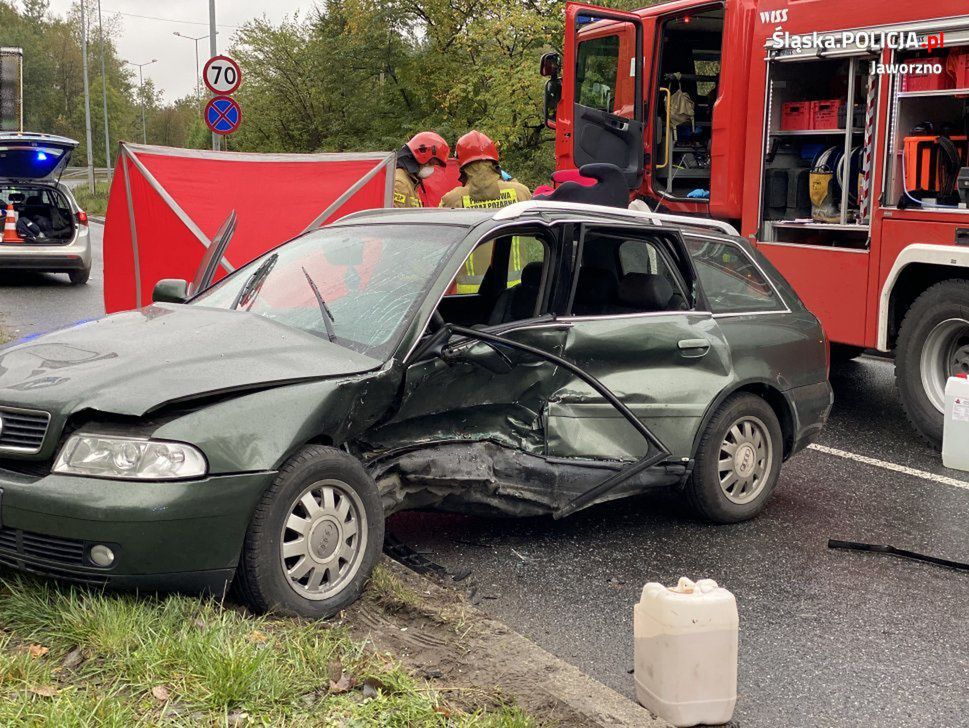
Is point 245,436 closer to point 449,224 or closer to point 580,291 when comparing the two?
point 449,224

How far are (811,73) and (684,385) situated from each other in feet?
13.2

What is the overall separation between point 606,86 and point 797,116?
256cm

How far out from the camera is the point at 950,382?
680 cm

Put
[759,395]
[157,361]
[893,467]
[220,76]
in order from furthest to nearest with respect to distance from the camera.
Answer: [220,76]
[893,467]
[759,395]
[157,361]

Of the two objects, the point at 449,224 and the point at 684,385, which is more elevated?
the point at 449,224

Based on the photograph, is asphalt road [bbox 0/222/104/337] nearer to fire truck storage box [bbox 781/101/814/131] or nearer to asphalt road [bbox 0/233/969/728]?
fire truck storage box [bbox 781/101/814/131]

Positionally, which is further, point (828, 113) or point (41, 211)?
point (41, 211)

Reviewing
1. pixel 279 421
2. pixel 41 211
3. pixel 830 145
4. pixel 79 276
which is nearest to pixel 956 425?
pixel 830 145

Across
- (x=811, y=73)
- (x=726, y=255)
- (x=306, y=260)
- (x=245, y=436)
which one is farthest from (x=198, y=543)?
(x=811, y=73)

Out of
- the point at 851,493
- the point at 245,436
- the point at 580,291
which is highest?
the point at 580,291

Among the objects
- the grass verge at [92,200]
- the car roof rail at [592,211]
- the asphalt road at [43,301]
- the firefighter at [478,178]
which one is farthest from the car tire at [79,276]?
the grass verge at [92,200]

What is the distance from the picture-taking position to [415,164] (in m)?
9.59

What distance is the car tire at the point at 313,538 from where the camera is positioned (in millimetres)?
3939

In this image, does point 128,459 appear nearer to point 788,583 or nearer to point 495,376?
point 495,376
